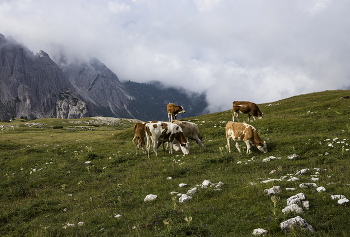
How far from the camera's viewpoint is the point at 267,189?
7961 mm

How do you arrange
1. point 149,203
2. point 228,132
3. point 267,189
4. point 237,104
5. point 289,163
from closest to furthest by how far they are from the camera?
1. point 267,189
2. point 149,203
3. point 289,163
4. point 228,132
5. point 237,104

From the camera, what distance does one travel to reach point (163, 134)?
18.6 meters

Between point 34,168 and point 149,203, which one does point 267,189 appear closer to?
point 149,203

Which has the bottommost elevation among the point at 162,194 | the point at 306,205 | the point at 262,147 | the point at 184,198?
the point at 162,194

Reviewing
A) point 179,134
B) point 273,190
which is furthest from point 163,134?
point 273,190

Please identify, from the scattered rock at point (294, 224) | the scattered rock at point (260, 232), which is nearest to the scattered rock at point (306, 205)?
the scattered rock at point (294, 224)

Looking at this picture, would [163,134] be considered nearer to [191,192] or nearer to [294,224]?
[191,192]

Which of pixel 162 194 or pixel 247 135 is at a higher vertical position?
pixel 247 135

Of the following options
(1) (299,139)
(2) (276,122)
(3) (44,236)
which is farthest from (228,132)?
(3) (44,236)

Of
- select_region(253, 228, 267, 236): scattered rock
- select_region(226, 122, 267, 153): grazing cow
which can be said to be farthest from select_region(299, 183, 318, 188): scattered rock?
select_region(226, 122, 267, 153): grazing cow

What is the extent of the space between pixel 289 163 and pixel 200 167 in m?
5.32

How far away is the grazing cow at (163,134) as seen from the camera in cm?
1842

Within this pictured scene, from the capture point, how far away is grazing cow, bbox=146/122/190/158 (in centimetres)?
1842

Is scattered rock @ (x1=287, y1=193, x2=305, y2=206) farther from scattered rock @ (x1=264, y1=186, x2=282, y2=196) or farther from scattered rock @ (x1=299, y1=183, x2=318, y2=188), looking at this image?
scattered rock @ (x1=299, y1=183, x2=318, y2=188)
